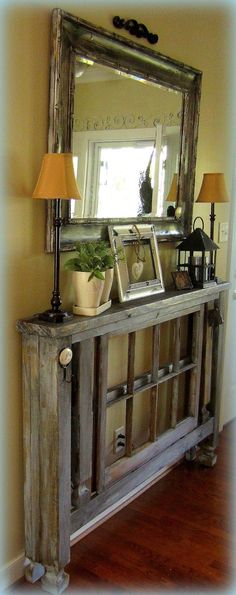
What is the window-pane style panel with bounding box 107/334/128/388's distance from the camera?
2238mm

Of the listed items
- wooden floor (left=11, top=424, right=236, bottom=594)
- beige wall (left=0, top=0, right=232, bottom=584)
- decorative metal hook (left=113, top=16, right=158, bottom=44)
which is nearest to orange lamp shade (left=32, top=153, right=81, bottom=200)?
beige wall (left=0, top=0, right=232, bottom=584)

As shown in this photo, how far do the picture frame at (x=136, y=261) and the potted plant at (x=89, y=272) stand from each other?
0.22 m

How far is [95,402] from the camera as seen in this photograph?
6.42 ft

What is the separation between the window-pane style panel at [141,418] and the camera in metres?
2.50

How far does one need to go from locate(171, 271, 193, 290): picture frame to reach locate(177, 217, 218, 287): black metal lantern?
0.06 metres

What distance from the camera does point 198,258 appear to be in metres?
2.59

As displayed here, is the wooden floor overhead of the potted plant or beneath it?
beneath

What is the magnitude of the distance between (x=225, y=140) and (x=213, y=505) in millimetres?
1859

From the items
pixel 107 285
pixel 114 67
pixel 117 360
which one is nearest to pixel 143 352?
pixel 117 360

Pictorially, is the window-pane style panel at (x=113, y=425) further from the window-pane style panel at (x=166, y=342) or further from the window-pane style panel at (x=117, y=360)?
the window-pane style panel at (x=166, y=342)

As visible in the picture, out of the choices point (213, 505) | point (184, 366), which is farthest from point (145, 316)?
point (213, 505)

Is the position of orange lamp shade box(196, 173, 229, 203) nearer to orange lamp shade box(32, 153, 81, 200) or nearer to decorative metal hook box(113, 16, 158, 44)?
decorative metal hook box(113, 16, 158, 44)

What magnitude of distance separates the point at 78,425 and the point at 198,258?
3.54ft

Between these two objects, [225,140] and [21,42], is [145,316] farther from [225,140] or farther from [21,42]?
[225,140]
